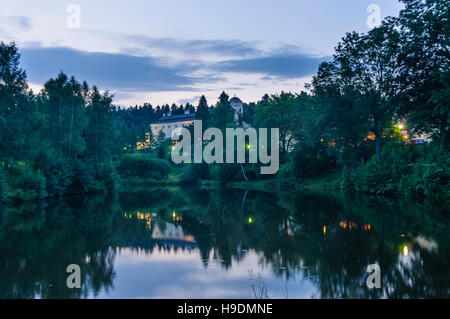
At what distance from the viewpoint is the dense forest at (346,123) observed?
24594 mm

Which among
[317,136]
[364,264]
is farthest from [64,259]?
[317,136]

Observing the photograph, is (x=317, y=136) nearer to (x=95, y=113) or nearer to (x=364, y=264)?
(x=95, y=113)

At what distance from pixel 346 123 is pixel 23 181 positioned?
76.3ft

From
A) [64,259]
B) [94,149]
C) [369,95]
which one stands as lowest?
[64,259]

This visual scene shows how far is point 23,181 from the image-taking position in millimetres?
28094

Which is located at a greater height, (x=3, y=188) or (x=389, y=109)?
(x=389, y=109)

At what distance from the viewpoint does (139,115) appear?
17862cm

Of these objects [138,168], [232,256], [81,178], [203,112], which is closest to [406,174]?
[232,256]

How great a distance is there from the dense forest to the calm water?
10829mm

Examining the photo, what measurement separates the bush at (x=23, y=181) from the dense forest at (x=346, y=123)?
0.06 m

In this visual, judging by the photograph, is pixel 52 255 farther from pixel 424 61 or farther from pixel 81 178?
pixel 81 178

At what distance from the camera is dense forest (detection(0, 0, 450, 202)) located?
80.7 ft

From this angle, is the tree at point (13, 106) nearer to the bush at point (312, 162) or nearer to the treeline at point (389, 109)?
the treeline at point (389, 109)
